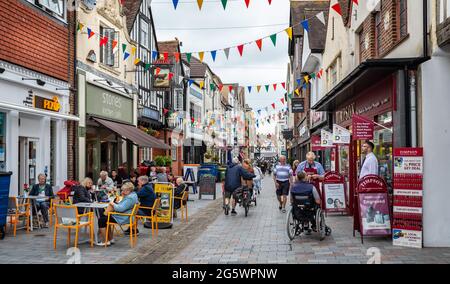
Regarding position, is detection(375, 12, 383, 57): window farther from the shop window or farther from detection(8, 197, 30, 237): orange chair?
the shop window

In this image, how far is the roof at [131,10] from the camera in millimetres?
24125

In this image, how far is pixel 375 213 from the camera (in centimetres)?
970

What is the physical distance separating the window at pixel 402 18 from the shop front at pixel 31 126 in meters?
9.12

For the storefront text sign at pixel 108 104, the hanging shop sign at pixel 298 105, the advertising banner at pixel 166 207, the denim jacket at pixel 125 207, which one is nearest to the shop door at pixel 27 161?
the storefront text sign at pixel 108 104

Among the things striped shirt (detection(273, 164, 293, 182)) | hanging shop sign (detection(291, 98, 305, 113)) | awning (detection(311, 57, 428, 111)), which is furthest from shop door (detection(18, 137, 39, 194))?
hanging shop sign (detection(291, 98, 305, 113))

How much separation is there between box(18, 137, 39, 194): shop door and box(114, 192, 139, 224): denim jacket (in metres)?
5.28

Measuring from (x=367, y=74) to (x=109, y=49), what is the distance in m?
12.4

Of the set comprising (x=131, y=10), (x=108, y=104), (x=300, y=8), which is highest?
(x=300, y=8)

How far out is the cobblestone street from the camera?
8.18m

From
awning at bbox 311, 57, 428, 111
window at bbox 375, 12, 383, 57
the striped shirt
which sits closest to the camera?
awning at bbox 311, 57, 428, 111

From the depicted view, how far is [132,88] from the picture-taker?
2347cm

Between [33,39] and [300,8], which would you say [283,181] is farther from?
[300,8]

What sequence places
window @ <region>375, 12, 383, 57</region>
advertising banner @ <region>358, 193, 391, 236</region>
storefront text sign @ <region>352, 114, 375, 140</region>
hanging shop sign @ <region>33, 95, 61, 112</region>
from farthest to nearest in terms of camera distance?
hanging shop sign @ <region>33, 95, 61, 112</region>
window @ <region>375, 12, 383, 57</region>
storefront text sign @ <region>352, 114, 375, 140</region>
advertising banner @ <region>358, 193, 391, 236</region>

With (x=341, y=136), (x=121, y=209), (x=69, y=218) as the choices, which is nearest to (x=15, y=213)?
(x=69, y=218)
